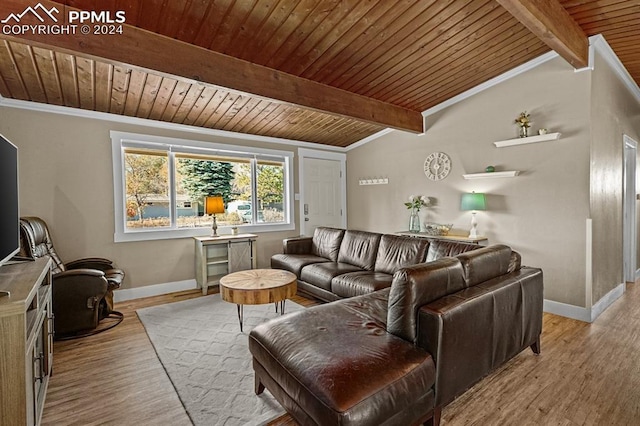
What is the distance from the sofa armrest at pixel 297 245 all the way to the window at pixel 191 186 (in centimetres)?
85

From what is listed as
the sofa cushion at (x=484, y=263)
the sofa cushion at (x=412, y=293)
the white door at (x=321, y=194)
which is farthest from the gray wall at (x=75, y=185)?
the sofa cushion at (x=484, y=263)

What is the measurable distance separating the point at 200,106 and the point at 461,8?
301cm

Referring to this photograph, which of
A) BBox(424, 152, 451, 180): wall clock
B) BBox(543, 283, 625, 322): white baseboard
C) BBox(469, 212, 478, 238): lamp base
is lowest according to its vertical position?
BBox(543, 283, 625, 322): white baseboard

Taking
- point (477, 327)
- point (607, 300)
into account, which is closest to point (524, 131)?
point (607, 300)

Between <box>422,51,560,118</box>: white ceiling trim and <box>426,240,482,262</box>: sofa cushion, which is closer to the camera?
<box>426,240,482,262</box>: sofa cushion

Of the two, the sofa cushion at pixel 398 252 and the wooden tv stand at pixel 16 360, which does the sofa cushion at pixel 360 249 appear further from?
the wooden tv stand at pixel 16 360

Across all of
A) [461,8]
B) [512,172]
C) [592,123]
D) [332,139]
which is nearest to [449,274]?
[461,8]

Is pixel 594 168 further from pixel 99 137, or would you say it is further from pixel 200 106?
pixel 99 137

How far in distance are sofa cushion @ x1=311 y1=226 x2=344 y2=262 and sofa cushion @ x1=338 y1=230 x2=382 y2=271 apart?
0.31ft

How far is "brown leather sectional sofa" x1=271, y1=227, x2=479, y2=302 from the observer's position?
10.1 feet

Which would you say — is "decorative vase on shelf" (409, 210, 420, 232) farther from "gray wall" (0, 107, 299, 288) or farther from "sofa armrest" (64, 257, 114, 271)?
"sofa armrest" (64, 257, 114, 271)

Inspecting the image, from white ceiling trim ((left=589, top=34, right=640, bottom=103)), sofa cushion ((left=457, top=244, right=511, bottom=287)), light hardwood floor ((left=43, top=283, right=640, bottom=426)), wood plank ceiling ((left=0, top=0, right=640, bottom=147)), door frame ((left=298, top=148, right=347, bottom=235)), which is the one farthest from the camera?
door frame ((left=298, top=148, right=347, bottom=235))

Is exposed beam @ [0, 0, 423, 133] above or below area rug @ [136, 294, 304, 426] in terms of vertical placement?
above

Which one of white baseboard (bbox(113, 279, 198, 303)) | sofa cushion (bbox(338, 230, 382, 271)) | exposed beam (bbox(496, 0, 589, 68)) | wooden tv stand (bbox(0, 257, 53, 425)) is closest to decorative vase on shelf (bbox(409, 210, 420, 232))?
sofa cushion (bbox(338, 230, 382, 271))
